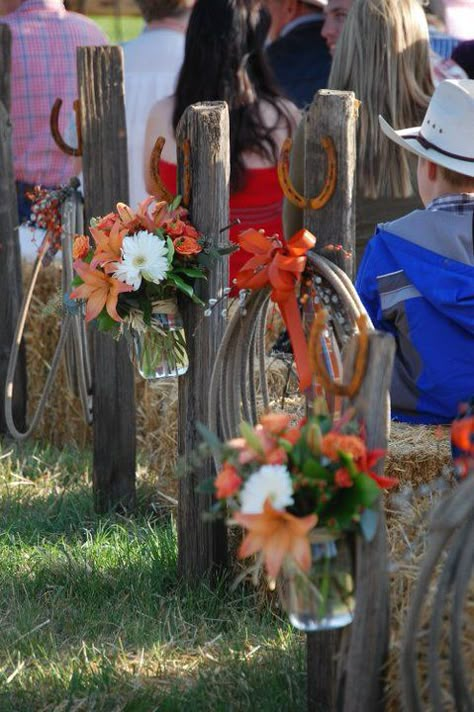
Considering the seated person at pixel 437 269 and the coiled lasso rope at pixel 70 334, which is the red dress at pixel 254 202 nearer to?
the coiled lasso rope at pixel 70 334

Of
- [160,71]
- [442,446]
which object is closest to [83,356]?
[442,446]

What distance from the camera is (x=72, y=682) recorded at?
287cm

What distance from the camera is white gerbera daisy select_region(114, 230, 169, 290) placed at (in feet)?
10.2

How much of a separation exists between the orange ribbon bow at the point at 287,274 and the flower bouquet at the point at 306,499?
1.81ft

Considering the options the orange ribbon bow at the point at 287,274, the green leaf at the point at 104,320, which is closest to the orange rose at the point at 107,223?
the green leaf at the point at 104,320

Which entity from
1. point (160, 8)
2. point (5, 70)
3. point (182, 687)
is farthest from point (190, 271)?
point (160, 8)

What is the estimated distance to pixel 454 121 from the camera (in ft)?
11.0

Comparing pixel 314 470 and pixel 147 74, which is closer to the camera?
pixel 314 470

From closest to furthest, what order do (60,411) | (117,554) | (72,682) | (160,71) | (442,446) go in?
(72,682)
(442,446)
(117,554)
(60,411)
(160,71)

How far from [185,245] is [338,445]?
45.3 inches

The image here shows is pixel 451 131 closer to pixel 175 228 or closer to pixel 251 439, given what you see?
pixel 175 228

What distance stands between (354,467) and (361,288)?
134cm

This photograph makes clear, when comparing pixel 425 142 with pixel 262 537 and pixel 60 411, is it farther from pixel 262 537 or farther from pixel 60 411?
pixel 60 411

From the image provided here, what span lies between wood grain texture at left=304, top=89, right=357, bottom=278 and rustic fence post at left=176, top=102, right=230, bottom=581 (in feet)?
1.35
